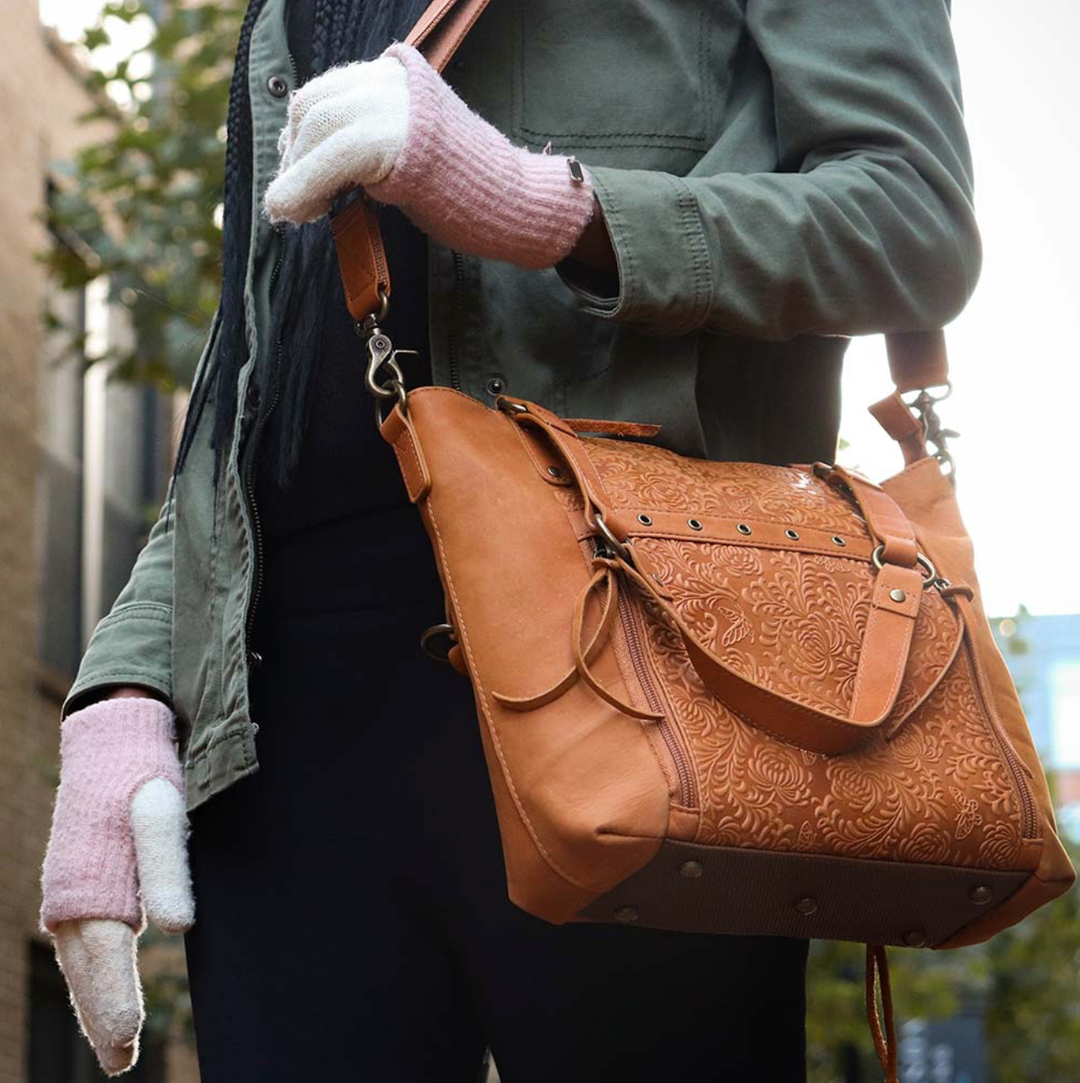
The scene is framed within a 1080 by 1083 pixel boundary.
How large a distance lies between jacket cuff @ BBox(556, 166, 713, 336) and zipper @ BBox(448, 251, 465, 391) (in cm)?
12

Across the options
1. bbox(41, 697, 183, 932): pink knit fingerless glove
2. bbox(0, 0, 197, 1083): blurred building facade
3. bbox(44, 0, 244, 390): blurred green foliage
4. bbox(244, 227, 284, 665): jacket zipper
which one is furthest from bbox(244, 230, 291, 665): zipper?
bbox(0, 0, 197, 1083): blurred building facade

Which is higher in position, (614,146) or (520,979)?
(614,146)

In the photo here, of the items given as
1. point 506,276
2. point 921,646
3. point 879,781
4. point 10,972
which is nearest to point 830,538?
point 921,646

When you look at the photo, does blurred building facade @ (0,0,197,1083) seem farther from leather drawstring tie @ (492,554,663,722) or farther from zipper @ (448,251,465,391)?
leather drawstring tie @ (492,554,663,722)

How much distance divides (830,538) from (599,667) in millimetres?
312

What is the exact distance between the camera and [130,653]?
1962mm

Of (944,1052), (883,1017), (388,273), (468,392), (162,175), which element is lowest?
(944,1052)

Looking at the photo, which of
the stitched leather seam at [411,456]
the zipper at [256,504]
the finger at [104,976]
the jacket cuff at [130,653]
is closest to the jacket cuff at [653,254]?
the stitched leather seam at [411,456]

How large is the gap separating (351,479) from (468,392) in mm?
144

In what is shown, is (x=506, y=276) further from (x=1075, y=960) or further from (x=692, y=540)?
(x=1075, y=960)

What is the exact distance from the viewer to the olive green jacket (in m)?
1.72

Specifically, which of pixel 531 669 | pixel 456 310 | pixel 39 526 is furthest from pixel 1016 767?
pixel 39 526

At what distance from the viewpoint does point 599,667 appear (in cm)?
148

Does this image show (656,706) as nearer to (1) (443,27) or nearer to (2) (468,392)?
(2) (468,392)
